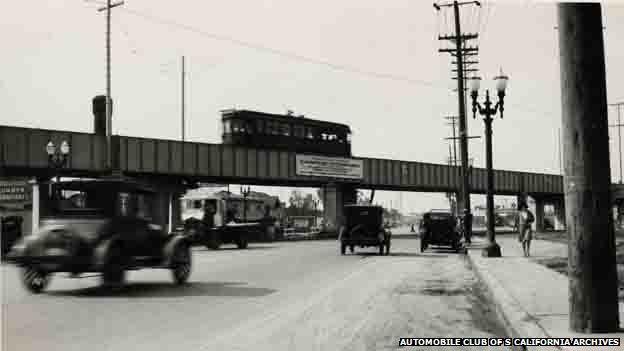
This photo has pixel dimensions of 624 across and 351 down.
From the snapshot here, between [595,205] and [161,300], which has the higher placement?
[595,205]

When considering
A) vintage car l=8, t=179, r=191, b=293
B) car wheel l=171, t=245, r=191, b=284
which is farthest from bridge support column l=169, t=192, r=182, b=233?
vintage car l=8, t=179, r=191, b=293

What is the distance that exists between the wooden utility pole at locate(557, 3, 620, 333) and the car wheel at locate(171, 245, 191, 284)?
26.4 ft

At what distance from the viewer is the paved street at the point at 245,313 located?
7543mm

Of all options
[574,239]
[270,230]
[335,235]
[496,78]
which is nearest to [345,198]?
[335,235]

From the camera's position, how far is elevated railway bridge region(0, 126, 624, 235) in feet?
127

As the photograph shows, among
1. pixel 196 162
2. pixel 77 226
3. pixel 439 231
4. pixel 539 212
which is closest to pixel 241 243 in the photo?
pixel 439 231

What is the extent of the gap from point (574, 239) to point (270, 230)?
3300cm

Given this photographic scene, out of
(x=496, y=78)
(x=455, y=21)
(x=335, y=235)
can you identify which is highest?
(x=455, y=21)

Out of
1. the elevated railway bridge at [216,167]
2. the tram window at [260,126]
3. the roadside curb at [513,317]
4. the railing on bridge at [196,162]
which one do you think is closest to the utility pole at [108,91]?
the elevated railway bridge at [216,167]

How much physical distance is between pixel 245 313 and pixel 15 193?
951 inches

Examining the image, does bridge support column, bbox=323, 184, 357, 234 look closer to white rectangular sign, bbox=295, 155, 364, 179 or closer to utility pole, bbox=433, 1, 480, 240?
white rectangular sign, bbox=295, 155, 364, 179

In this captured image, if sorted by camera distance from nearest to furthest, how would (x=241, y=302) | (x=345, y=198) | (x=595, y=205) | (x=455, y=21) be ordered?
(x=595, y=205) < (x=241, y=302) < (x=455, y=21) < (x=345, y=198)

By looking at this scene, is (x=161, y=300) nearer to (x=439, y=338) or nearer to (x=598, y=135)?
(x=439, y=338)

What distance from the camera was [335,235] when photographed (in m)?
61.9
